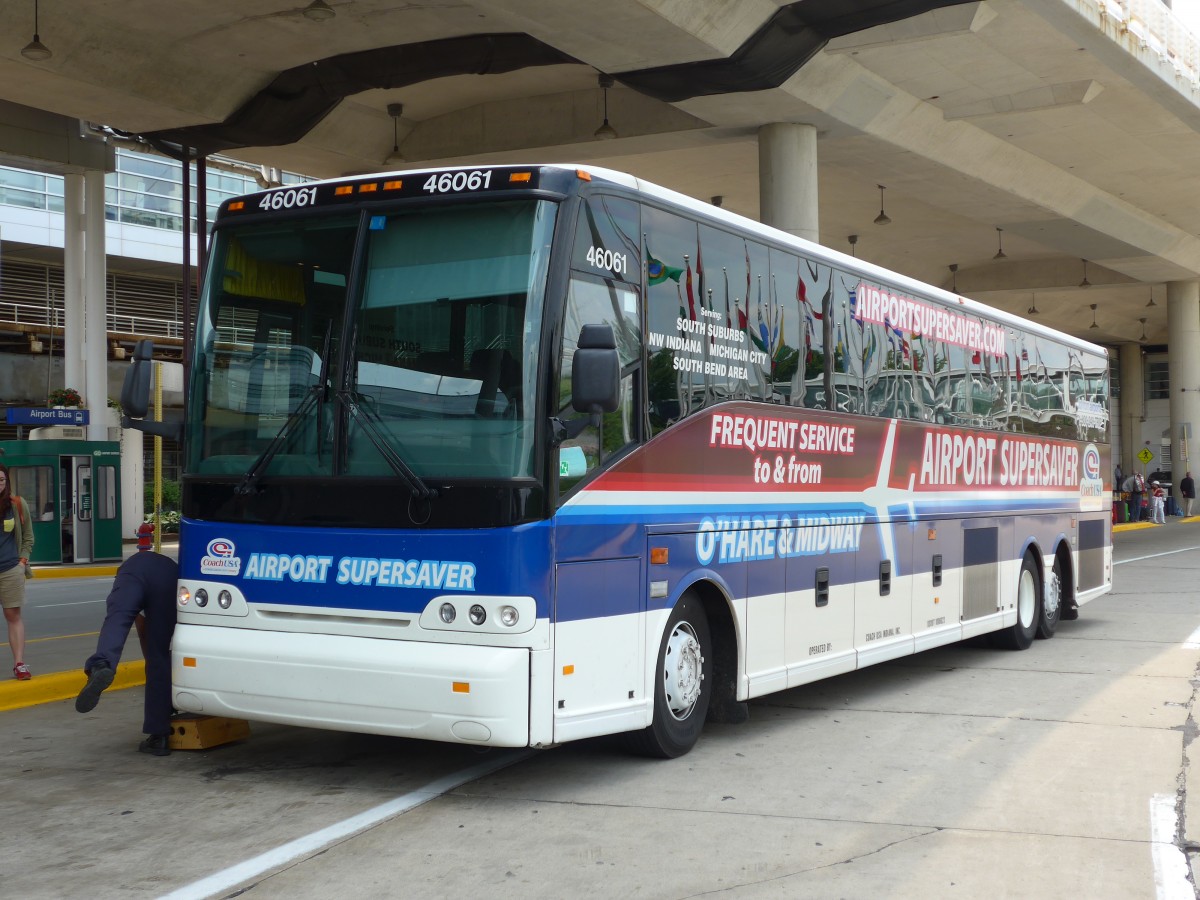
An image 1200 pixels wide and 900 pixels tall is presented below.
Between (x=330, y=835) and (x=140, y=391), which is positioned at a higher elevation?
(x=140, y=391)

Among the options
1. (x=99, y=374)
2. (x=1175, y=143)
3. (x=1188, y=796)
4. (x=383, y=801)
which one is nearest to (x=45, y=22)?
(x=99, y=374)

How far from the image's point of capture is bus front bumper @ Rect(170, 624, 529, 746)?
667cm

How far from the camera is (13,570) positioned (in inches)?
418

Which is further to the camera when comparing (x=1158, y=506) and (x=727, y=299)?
(x=1158, y=506)

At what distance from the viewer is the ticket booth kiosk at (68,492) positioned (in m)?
26.1

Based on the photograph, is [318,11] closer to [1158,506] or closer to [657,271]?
[657,271]

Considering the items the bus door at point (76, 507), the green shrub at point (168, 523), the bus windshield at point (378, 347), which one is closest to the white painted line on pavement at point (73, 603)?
the bus door at point (76, 507)

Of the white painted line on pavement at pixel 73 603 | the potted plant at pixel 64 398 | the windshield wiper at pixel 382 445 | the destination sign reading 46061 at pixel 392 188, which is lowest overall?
the white painted line on pavement at pixel 73 603

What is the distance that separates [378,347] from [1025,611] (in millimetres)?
9091

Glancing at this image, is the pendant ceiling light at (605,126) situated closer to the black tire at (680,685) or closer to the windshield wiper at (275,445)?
the black tire at (680,685)

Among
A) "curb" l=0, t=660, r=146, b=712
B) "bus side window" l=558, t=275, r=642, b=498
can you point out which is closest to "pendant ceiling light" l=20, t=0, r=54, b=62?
"curb" l=0, t=660, r=146, b=712

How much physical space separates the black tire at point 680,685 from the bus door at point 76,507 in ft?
69.5

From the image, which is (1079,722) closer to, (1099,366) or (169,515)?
(1099,366)

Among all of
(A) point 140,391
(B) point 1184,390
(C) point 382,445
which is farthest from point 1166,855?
(B) point 1184,390
